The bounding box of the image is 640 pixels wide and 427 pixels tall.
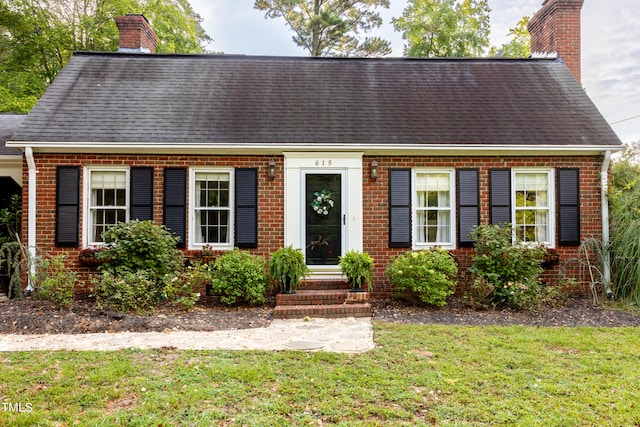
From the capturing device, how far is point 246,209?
7570 mm

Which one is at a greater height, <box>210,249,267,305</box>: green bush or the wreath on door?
the wreath on door

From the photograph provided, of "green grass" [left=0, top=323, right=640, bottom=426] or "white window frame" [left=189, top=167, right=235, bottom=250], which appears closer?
"green grass" [left=0, top=323, right=640, bottom=426]

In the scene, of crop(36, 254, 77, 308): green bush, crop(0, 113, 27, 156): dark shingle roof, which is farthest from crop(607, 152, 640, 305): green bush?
crop(0, 113, 27, 156): dark shingle roof

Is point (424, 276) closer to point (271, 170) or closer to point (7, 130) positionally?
point (271, 170)

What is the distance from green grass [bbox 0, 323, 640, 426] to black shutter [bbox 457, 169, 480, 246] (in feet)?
9.79

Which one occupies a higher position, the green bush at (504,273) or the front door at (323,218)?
the front door at (323,218)

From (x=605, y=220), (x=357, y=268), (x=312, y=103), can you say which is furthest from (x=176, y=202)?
(x=605, y=220)

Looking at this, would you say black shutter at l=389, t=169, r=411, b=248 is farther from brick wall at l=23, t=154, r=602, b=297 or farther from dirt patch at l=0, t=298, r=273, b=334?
dirt patch at l=0, t=298, r=273, b=334

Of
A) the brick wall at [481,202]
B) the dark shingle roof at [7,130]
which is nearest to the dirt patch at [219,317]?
the brick wall at [481,202]

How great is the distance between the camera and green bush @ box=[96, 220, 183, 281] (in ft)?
21.4

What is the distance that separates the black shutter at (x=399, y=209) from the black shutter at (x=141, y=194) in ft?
14.7

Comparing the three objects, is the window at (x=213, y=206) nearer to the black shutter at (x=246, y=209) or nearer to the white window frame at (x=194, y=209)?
the white window frame at (x=194, y=209)

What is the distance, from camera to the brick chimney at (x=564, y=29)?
9359mm

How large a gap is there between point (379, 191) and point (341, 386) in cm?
462
